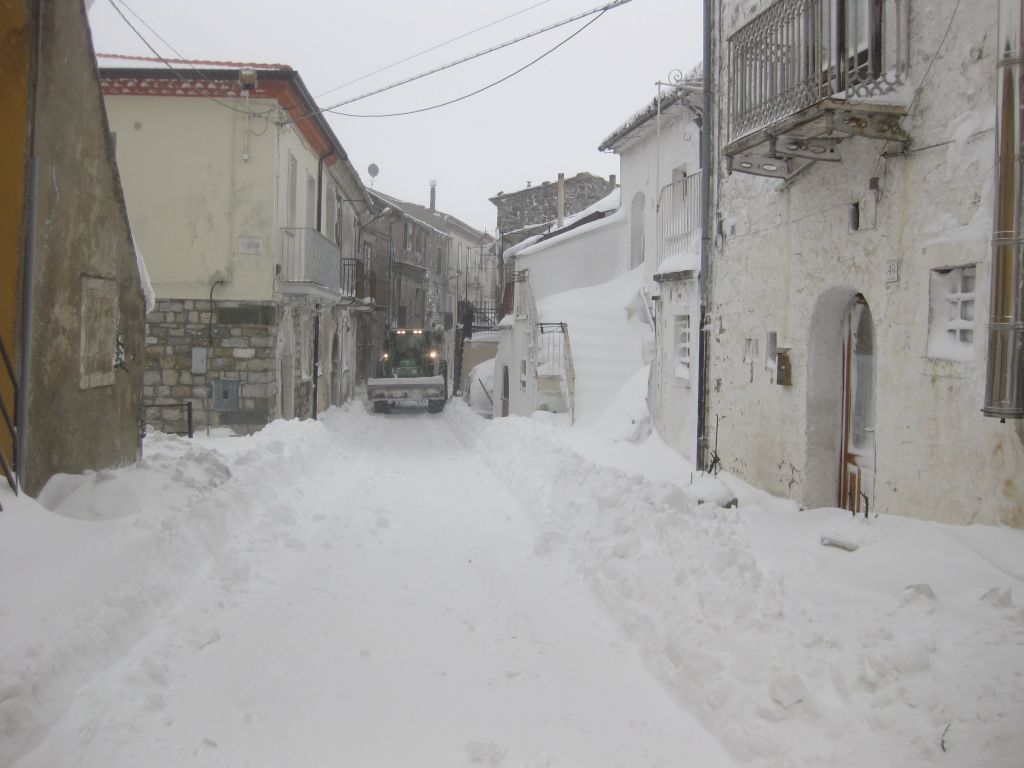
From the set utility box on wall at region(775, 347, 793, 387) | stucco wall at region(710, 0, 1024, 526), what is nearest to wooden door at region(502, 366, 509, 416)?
stucco wall at region(710, 0, 1024, 526)

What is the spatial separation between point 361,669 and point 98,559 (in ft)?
7.49

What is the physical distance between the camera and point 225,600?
20.4ft

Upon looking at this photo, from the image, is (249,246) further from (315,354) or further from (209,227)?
(315,354)

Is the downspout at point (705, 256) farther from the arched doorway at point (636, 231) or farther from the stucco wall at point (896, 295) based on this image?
the arched doorway at point (636, 231)

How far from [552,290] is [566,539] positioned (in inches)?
622

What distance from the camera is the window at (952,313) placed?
6.17 m

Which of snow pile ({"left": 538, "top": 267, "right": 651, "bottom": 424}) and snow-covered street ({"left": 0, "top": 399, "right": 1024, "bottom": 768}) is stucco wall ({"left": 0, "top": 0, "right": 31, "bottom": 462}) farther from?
snow pile ({"left": 538, "top": 267, "right": 651, "bottom": 424})

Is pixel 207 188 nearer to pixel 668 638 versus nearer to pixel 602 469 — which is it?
pixel 602 469

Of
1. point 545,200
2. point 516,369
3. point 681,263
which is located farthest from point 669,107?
point 545,200

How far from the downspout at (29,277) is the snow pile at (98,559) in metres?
0.58

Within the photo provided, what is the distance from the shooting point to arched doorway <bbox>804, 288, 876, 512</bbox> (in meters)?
8.25

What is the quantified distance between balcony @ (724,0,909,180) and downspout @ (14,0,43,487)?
20.7ft

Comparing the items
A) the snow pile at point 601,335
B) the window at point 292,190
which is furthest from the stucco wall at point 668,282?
the window at point 292,190

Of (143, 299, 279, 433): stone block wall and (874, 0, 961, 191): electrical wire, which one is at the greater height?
(874, 0, 961, 191): electrical wire
